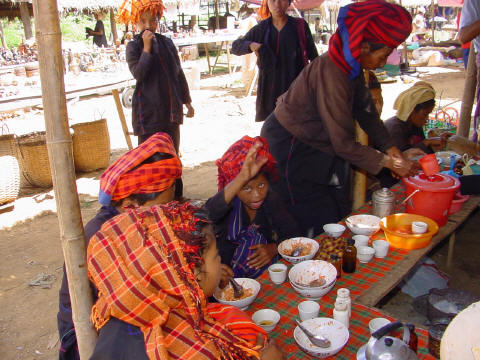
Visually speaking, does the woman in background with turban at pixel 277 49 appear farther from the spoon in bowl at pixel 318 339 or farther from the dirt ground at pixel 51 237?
the spoon in bowl at pixel 318 339

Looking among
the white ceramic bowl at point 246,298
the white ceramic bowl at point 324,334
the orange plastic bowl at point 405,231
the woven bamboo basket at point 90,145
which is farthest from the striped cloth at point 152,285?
the woven bamboo basket at point 90,145

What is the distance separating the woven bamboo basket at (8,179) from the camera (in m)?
4.92

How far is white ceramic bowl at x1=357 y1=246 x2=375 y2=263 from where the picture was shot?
6.26 ft

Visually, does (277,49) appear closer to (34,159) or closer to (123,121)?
(123,121)

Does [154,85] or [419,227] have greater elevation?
[154,85]

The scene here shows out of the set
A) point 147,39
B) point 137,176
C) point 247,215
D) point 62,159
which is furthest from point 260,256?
point 147,39

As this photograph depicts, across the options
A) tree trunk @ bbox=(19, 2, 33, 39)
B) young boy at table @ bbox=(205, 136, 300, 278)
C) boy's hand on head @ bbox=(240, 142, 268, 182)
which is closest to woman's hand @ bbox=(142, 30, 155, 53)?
young boy at table @ bbox=(205, 136, 300, 278)

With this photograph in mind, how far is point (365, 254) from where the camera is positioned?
1.90 metres

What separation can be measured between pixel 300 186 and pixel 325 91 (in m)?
0.73

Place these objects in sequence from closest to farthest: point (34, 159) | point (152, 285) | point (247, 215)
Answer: point (152, 285)
point (247, 215)
point (34, 159)

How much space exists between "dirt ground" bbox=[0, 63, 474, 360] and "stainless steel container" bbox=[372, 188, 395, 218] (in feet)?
2.81

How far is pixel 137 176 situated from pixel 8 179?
13.0 ft

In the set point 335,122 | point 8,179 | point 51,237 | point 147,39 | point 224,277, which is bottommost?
point 51,237

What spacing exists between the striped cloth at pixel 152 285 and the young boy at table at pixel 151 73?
3.16m
